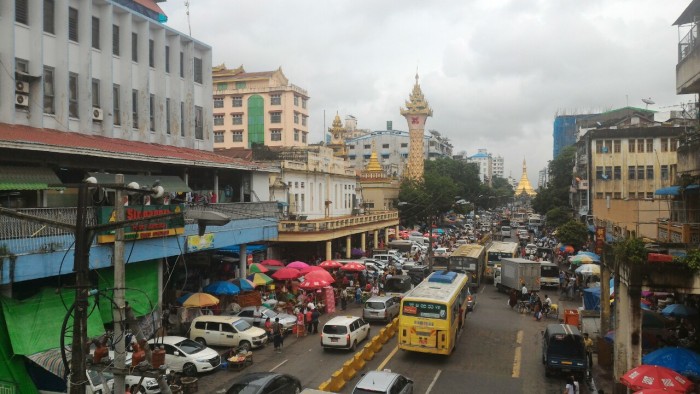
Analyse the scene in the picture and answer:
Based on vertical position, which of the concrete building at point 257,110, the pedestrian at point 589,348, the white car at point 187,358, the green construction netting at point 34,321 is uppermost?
the concrete building at point 257,110

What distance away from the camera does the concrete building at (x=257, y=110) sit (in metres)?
74.3

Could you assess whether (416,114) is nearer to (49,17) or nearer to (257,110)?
(257,110)

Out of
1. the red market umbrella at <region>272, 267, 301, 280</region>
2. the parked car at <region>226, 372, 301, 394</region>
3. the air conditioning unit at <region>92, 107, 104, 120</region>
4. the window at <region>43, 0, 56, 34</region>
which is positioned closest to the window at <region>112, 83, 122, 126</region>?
the air conditioning unit at <region>92, 107, 104, 120</region>

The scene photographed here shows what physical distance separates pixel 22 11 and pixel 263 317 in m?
15.5

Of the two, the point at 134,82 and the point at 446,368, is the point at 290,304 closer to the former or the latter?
the point at 446,368

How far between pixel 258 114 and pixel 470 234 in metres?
32.1

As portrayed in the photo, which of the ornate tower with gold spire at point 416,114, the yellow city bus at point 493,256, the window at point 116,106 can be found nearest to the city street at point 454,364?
the window at point 116,106

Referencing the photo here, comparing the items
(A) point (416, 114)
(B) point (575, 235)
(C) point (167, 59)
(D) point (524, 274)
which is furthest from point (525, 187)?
(C) point (167, 59)

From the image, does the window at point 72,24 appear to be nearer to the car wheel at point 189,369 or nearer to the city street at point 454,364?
A: the car wheel at point 189,369

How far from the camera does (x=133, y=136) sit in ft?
89.8

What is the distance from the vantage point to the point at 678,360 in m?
16.0

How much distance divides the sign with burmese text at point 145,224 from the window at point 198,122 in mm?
9681

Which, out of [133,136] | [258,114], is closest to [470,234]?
[258,114]

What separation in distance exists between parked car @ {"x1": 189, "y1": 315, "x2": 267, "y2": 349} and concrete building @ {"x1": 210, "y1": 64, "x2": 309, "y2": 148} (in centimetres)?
5178
